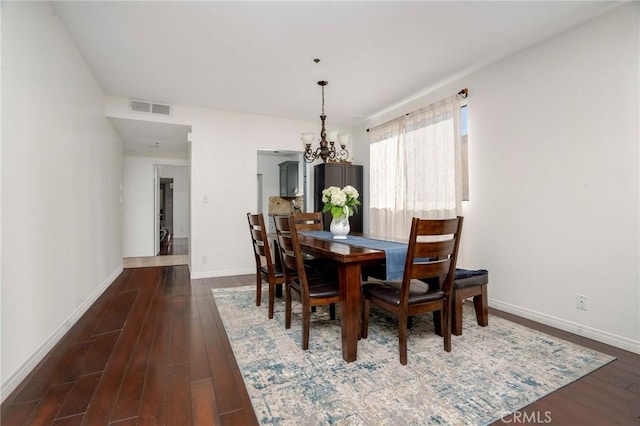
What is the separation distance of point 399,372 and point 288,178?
529cm

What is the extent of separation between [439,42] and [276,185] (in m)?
5.15

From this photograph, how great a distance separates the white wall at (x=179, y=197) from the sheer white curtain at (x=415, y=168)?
746 cm

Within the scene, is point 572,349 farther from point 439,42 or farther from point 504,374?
point 439,42

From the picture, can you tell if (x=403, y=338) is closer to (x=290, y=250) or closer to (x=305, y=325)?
(x=305, y=325)

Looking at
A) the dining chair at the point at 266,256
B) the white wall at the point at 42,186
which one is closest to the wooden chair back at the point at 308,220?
the dining chair at the point at 266,256

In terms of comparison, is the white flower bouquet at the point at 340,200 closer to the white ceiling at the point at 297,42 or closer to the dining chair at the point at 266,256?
the dining chair at the point at 266,256

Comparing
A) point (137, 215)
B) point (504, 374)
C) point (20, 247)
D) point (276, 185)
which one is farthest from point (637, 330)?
point (137, 215)

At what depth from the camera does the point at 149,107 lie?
4.07 metres

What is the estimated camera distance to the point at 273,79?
11.3 ft

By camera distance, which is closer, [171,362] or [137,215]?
[171,362]

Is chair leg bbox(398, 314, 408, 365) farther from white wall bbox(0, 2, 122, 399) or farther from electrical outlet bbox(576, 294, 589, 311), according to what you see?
white wall bbox(0, 2, 122, 399)

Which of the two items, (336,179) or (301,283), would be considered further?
(336,179)

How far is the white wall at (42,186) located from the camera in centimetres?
169

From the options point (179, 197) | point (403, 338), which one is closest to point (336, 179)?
point (403, 338)
